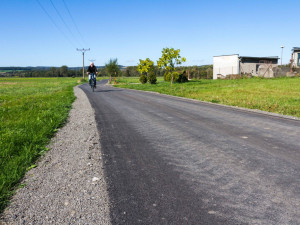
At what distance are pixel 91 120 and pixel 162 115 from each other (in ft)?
7.85

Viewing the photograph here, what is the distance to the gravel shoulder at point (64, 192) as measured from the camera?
232 cm

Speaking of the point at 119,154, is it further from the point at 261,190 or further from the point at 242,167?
the point at 261,190

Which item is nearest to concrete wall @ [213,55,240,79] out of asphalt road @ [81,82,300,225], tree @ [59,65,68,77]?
asphalt road @ [81,82,300,225]

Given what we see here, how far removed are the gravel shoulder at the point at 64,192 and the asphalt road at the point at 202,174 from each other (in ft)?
0.53

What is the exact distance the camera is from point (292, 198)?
2613 mm

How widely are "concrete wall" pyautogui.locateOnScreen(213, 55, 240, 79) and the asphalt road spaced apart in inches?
1447

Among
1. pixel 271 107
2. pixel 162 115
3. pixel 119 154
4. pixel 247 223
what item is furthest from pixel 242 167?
pixel 271 107

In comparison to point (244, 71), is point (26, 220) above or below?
below

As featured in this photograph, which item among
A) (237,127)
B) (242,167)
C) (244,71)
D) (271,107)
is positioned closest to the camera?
(242,167)

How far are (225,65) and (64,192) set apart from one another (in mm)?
43060

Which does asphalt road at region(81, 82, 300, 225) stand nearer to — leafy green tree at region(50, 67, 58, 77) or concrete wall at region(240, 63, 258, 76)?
concrete wall at region(240, 63, 258, 76)

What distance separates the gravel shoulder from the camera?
2.32 m

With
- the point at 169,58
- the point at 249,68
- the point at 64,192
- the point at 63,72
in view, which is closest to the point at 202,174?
the point at 64,192

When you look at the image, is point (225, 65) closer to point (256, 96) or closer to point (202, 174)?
point (256, 96)
